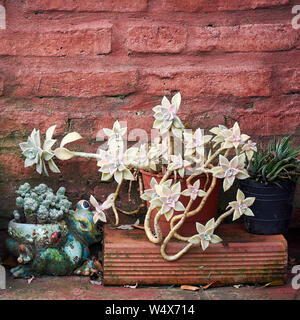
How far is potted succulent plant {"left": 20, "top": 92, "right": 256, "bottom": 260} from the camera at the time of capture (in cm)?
235

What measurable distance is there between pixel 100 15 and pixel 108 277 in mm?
1284

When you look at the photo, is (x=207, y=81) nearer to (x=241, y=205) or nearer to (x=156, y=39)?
(x=156, y=39)

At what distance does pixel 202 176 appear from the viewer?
2.50 meters

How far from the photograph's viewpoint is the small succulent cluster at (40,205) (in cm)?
249

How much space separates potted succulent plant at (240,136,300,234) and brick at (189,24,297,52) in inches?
20.2

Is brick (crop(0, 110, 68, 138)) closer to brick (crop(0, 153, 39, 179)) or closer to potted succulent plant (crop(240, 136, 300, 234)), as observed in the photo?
brick (crop(0, 153, 39, 179))

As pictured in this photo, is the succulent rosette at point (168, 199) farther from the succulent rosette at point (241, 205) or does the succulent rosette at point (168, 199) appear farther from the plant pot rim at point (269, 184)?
the plant pot rim at point (269, 184)

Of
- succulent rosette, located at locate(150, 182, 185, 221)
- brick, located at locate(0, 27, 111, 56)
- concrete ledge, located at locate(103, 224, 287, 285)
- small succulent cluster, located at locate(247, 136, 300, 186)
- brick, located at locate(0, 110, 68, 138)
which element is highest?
brick, located at locate(0, 27, 111, 56)

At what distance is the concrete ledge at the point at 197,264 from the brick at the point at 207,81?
778 mm

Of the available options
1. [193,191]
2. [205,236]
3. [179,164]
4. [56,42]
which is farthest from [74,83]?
[205,236]

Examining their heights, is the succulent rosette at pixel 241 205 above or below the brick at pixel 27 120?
below

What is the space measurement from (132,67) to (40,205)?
0.83 m

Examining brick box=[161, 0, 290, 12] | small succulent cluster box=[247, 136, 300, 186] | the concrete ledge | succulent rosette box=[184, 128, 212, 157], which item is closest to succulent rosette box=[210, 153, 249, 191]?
succulent rosette box=[184, 128, 212, 157]

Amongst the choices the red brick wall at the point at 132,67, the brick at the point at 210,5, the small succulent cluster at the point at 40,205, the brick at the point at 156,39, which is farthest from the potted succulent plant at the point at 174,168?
the brick at the point at 210,5
